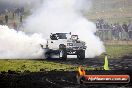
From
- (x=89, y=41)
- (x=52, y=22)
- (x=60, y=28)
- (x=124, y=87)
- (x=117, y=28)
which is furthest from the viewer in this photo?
(x=117, y=28)

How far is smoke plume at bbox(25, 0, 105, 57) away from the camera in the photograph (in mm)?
49562

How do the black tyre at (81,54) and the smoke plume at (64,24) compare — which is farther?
the smoke plume at (64,24)

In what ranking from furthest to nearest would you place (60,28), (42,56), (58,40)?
(60,28) < (42,56) < (58,40)

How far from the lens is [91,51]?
146 ft

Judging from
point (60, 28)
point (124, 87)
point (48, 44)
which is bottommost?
point (124, 87)

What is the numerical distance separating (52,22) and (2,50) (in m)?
36.4

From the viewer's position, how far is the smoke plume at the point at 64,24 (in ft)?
163

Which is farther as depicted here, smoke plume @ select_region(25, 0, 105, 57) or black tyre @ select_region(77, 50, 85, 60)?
smoke plume @ select_region(25, 0, 105, 57)

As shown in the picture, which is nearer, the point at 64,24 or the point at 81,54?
the point at 81,54

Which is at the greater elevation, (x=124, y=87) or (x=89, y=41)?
(x=89, y=41)

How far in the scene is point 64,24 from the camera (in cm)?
7188

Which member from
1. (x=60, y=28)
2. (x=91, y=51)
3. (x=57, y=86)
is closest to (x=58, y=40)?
(x=91, y=51)

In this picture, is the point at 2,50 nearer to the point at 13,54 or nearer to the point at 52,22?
the point at 13,54

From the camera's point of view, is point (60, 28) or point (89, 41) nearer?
point (89, 41)
